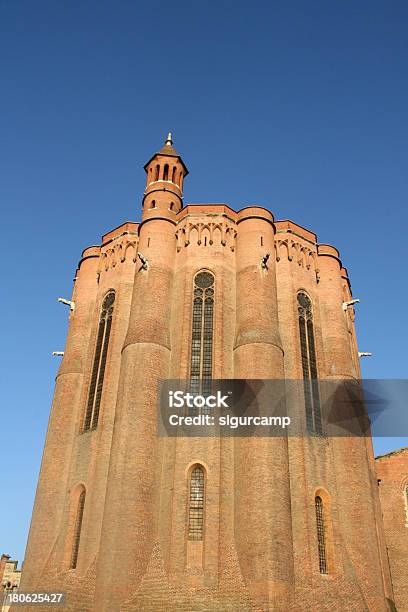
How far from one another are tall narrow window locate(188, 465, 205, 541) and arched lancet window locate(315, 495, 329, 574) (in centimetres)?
422

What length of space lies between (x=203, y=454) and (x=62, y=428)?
664 cm

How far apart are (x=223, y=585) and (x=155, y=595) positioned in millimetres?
1990

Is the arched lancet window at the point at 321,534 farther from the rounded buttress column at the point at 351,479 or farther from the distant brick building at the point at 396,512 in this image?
the distant brick building at the point at 396,512

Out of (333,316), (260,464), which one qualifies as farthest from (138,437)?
(333,316)

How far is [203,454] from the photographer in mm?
18766

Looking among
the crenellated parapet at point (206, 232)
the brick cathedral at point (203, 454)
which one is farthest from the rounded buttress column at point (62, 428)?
the crenellated parapet at point (206, 232)

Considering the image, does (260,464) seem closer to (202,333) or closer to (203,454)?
(203,454)

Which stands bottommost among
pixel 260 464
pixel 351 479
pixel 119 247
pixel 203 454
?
pixel 260 464

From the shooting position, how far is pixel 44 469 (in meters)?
21.8

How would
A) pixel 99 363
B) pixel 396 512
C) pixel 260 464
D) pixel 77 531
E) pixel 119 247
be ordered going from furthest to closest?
pixel 119 247 → pixel 396 512 → pixel 99 363 → pixel 77 531 → pixel 260 464

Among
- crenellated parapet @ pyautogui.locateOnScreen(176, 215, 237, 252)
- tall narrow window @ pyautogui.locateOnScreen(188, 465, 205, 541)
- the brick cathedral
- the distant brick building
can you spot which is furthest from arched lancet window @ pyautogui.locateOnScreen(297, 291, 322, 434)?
the distant brick building

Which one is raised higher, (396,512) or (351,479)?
(351,479)

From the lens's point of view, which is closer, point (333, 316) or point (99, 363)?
point (99, 363)

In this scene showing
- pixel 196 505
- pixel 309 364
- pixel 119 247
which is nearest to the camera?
pixel 196 505
